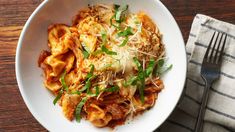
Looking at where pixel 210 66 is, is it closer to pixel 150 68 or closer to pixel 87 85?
pixel 150 68

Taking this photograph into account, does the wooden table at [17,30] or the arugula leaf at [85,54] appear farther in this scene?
the wooden table at [17,30]

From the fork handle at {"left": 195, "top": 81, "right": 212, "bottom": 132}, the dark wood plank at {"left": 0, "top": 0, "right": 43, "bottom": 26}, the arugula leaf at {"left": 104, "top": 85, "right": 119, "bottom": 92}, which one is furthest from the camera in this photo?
the dark wood plank at {"left": 0, "top": 0, "right": 43, "bottom": 26}

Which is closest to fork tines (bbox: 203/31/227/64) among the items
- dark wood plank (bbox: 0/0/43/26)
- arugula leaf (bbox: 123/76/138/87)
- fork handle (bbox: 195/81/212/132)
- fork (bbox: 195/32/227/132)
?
fork (bbox: 195/32/227/132)

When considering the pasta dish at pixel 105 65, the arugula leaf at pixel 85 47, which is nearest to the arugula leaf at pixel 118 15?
the pasta dish at pixel 105 65

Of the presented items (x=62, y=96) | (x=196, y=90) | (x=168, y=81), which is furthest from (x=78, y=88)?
(x=196, y=90)

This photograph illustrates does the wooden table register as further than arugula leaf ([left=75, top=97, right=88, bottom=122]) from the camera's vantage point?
Yes

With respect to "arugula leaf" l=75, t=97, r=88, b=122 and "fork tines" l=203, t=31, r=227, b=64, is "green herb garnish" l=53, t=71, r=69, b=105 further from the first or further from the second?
"fork tines" l=203, t=31, r=227, b=64

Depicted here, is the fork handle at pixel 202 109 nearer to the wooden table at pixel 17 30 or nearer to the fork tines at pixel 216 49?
the fork tines at pixel 216 49

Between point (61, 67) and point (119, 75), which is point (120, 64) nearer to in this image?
point (119, 75)
